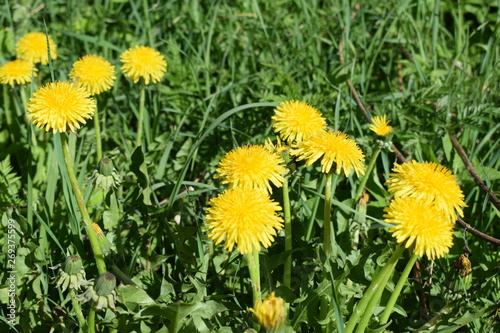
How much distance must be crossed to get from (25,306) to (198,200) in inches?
30.6

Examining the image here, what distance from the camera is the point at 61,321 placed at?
68.0 inches

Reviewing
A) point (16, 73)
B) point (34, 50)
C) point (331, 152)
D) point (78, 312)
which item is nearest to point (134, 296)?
point (78, 312)

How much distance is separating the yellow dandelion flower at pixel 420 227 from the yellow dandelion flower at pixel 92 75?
4.33 feet

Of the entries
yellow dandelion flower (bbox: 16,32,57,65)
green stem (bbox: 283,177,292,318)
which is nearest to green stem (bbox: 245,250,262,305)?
green stem (bbox: 283,177,292,318)

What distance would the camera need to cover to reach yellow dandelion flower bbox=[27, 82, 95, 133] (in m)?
1.52

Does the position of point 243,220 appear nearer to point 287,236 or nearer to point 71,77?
point 287,236

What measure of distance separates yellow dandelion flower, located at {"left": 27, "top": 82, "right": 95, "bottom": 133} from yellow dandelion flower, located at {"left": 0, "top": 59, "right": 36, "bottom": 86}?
84 cm

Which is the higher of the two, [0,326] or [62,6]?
[62,6]

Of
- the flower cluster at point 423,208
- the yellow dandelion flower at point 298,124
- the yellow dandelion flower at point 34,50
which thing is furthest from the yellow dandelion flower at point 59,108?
the yellow dandelion flower at point 34,50

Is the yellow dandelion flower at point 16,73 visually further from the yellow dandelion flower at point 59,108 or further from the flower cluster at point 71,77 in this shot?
the yellow dandelion flower at point 59,108

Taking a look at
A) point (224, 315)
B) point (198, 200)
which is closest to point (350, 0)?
point (198, 200)

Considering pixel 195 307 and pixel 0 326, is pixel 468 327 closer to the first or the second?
pixel 195 307

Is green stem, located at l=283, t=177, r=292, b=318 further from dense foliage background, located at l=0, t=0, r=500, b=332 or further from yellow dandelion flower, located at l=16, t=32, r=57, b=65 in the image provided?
yellow dandelion flower, located at l=16, t=32, r=57, b=65

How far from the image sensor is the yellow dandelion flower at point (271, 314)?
119 centimetres
